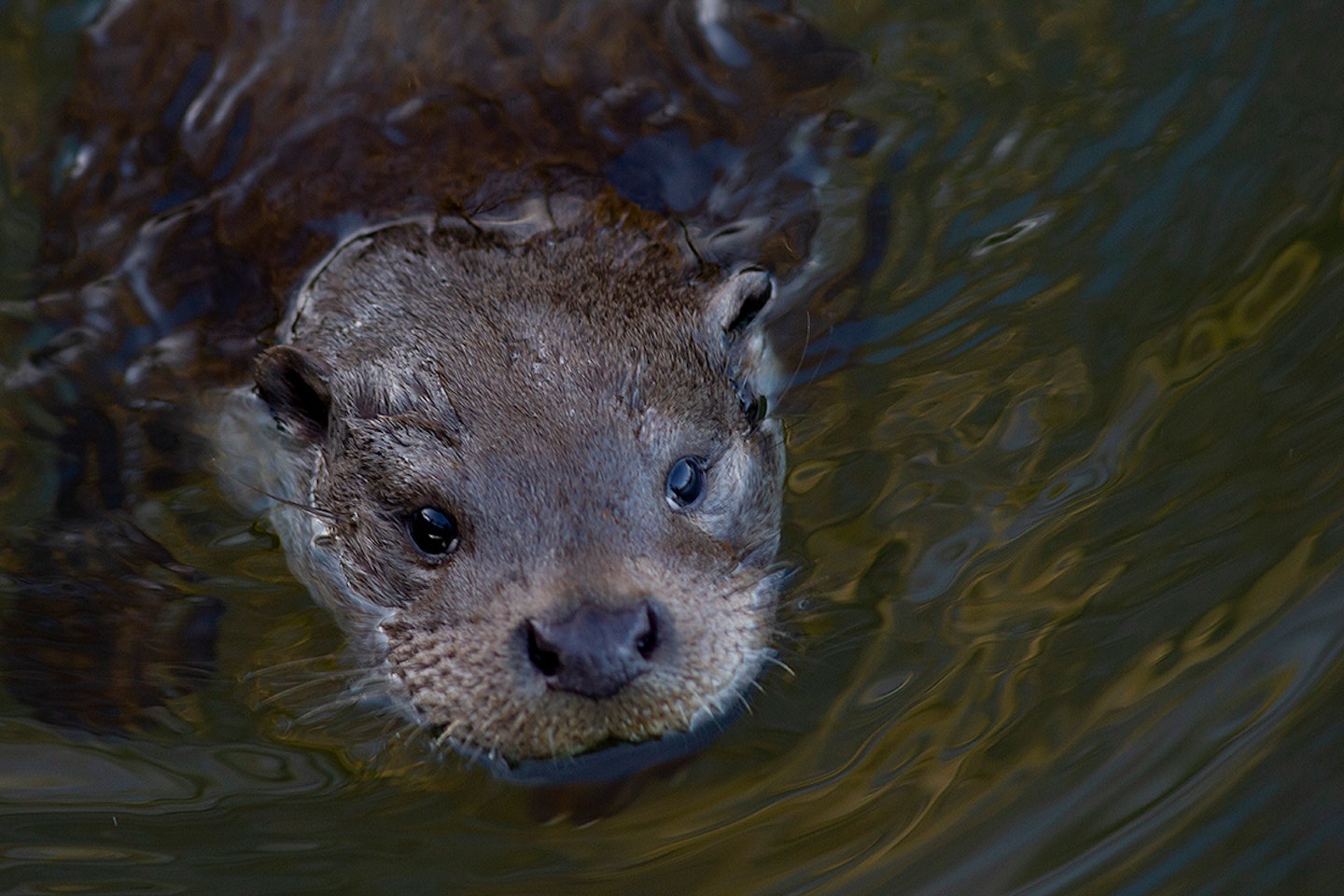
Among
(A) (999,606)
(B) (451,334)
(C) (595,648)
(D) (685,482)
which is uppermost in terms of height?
(B) (451,334)

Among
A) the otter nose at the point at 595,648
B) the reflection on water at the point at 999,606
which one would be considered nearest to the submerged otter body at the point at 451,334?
the otter nose at the point at 595,648

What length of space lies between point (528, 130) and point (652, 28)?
0.53 metres

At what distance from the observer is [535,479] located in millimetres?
2607

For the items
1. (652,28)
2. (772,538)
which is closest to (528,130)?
(652,28)

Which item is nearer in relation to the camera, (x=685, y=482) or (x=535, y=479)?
(x=535, y=479)

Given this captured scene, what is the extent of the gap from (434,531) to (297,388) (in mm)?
550

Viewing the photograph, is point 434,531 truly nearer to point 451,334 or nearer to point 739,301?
point 451,334

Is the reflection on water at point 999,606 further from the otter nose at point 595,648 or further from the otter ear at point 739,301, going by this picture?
the otter nose at point 595,648

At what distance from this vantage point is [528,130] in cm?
360

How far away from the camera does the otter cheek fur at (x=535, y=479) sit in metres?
2.45

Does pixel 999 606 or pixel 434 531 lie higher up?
pixel 434 531

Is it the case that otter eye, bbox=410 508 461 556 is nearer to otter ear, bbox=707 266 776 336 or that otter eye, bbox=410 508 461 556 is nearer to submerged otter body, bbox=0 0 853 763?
submerged otter body, bbox=0 0 853 763

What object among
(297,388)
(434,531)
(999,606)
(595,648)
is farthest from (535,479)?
(999,606)

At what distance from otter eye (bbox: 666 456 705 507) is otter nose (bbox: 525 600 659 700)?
41 cm
